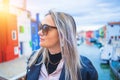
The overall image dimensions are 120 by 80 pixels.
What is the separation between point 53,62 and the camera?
932mm

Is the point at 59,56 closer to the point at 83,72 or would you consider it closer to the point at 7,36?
the point at 83,72

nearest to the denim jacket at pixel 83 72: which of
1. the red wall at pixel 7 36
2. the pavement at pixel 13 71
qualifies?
the pavement at pixel 13 71

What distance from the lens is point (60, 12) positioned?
0.91 meters

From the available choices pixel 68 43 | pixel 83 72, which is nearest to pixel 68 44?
pixel 68 43

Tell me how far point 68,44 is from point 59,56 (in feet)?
0.20

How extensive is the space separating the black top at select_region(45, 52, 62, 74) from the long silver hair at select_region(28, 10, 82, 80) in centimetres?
3

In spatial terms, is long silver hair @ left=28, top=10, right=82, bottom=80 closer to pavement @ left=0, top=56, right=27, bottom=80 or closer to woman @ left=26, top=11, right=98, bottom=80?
woman @ left=26, top=11, right=98, bottom=80

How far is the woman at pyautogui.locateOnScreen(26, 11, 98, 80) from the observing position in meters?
0.90

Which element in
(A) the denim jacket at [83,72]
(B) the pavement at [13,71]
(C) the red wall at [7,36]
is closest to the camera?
(A) the denim jacket at [83,72]

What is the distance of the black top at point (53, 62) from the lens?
924 millimetres

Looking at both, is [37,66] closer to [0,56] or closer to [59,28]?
[59,28]

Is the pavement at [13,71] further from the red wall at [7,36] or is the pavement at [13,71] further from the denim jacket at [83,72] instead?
the denim jacket at [83,72]

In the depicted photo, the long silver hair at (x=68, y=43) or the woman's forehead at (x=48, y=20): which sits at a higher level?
the woman's forehead at (x=48, y=20)

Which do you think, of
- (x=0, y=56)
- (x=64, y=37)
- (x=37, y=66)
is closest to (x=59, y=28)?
(x=64, y=37)
